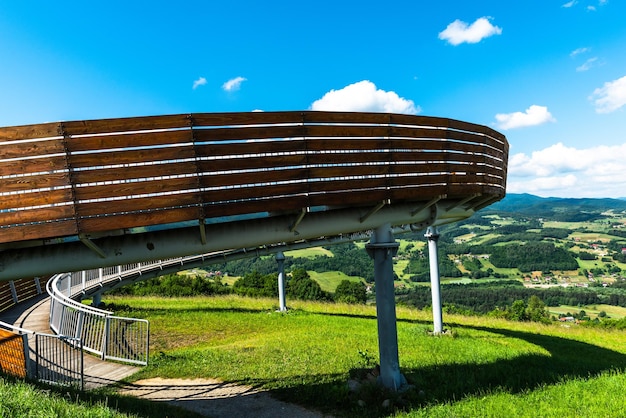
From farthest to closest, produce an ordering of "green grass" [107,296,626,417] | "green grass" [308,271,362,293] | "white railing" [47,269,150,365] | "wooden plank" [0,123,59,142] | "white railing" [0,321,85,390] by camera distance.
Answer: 1. "green grass" [308,271,362,293]
2. "white railing" [47,269,150,365]
3. "white railing" [0,321,85,390]
4. "green grass" [107,296,626,417]
5. "wooden plank" [0,123,59,142]

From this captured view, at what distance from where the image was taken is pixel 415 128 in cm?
823

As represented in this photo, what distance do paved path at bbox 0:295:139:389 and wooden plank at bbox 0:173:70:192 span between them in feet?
22.3

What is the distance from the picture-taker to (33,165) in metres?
5.66

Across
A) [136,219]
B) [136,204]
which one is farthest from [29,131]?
[136,219]

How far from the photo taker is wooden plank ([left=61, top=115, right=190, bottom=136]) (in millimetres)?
5811

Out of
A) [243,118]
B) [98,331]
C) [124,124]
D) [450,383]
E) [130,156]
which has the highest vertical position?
[243,118]

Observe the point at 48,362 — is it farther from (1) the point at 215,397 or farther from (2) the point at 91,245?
(2) the point at 91,245

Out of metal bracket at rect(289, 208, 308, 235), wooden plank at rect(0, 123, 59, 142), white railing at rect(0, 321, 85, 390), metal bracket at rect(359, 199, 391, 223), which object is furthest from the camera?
white railing at rect(0, 321, 85, 390)

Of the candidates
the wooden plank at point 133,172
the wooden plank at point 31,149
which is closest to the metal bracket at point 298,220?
the wooden plank at point 133,172

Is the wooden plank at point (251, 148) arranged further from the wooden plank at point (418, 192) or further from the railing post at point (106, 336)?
the railing post at point (106, 336)

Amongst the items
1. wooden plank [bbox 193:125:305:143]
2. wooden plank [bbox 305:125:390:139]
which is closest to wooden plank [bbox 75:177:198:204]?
wooden plank [bbox 193:125:305:143]

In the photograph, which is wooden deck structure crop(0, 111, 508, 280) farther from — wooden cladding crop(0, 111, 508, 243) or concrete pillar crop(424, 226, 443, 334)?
concrete pillar crop(424, 226, 443, 334)

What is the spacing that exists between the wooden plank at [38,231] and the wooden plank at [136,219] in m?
0.17

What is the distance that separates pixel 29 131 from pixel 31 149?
0.26 meters
